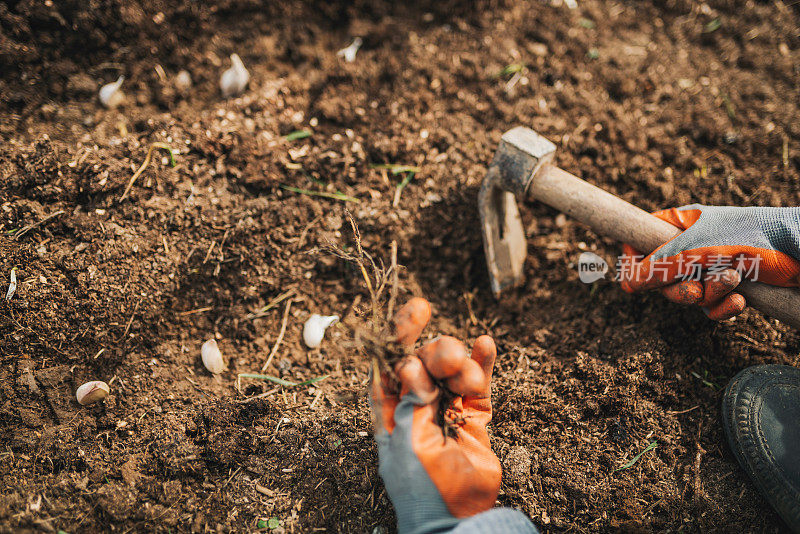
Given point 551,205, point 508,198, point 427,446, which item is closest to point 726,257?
point 551,205

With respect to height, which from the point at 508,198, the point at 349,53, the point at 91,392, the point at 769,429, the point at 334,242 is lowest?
the point at 769,429

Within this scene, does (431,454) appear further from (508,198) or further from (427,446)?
(508,198)

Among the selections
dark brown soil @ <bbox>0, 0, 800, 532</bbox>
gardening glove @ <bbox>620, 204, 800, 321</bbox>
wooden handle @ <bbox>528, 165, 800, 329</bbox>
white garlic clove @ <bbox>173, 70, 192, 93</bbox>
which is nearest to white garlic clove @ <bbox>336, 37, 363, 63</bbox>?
dark brown soil @ <bbox>0, 0, 800, 532</bbox>

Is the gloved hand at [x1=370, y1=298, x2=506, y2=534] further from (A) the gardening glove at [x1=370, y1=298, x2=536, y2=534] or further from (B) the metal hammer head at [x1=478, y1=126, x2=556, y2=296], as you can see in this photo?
(B) the metal hammer head at [x1=478, y1=126, x2=556, y2=296]

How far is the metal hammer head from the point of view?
2.01m

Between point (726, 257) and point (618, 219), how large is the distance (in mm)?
408

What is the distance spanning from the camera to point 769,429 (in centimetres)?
182

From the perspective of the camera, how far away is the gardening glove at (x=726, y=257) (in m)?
1.74

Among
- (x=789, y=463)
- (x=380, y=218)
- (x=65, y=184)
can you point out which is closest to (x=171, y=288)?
(x=65, y=184)

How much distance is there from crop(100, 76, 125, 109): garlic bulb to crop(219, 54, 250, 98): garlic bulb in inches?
21.1

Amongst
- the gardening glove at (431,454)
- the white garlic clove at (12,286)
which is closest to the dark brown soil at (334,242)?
the white garlic clove at (12,286)

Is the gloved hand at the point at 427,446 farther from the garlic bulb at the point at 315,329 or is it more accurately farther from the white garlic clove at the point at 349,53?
the white garlic clove at the point at 349,53

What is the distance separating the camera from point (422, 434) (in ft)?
5.01

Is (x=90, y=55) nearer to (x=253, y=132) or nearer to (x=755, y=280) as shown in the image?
(x=253, y=132)
